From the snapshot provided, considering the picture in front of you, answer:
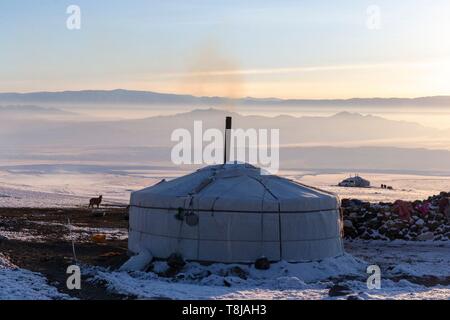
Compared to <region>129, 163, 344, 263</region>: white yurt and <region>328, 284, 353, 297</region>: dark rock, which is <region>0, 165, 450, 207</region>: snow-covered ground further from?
<region>328, 284, 353, 297</region>: dark rock

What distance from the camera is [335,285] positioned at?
13.0 meters

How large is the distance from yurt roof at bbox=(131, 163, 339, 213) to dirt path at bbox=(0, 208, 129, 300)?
1.95 metres

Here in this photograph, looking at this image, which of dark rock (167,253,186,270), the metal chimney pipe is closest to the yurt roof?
the metal chimney pipe

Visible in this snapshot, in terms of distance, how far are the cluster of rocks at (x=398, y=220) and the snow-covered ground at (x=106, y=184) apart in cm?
1514

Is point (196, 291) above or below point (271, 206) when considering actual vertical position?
below

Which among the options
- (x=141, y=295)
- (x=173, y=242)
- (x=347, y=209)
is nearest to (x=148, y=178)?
(x=347, y=209)

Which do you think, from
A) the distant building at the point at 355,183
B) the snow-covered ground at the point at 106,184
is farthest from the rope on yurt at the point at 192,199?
the distant building at the point at 355,183

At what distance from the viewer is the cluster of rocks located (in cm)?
2283

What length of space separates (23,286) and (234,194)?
4.81m

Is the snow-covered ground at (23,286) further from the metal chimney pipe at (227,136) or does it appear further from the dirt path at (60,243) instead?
the metal chimney pipe at (227,136)

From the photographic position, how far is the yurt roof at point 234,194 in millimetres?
14695
